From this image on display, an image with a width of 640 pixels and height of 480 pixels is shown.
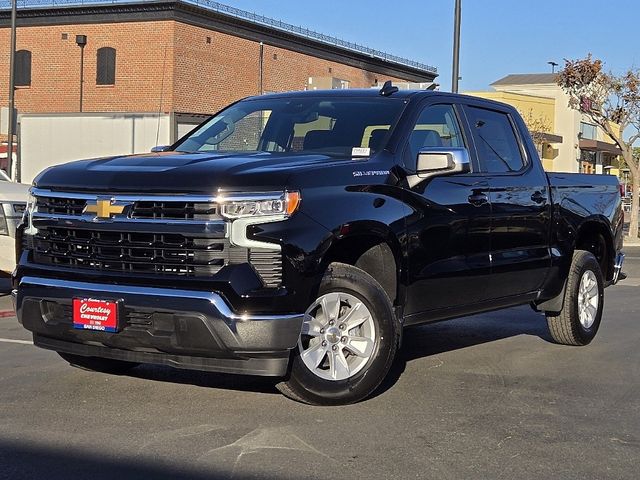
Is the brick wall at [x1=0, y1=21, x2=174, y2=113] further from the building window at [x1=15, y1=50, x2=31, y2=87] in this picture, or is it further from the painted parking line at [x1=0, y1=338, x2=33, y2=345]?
the painted parking line at [x1=0, y1=338, x2=33, y2=345]

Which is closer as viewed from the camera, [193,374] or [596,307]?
[193,374]

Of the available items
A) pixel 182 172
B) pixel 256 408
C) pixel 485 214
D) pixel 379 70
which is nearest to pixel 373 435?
pixel 256 408

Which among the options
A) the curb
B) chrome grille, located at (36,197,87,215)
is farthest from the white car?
the curb

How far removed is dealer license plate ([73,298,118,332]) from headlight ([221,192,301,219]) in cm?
82

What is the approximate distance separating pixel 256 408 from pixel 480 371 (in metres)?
2.10

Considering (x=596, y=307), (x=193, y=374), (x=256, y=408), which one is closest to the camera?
(x=256, y=408)

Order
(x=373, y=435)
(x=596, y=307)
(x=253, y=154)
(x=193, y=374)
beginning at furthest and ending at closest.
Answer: (x=596, y=307) → (x=193, y=374) → (x=253, y=154) → (x=373, y=435)

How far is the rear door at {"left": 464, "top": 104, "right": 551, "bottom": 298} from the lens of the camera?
7008mm

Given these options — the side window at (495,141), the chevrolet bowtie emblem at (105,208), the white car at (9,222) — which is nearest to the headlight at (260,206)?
the chevrolet bowtie emblem at (105,208)

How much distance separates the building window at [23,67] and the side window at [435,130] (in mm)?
38981

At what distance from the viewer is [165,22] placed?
38.9m

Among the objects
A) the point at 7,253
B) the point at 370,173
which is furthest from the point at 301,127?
the point at 7,253

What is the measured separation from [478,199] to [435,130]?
23.0 inches

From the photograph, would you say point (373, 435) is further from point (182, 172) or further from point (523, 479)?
point (182, 172)
